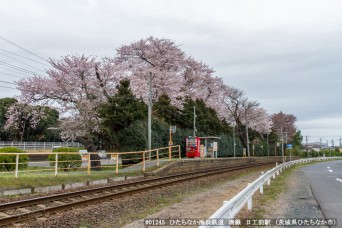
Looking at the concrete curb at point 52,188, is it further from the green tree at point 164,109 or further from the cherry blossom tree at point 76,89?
the green tree at point 164,109

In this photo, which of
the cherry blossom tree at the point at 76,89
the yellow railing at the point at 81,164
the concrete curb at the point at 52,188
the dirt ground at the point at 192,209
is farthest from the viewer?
the cherry blossom tree at the point at 76,89

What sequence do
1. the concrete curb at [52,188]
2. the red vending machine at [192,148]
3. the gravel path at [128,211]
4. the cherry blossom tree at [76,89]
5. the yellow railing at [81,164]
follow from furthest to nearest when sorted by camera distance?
the red vending machine at [192,148] → the cherry blossom tree at [76,89] → the yellow railing at [81,164] → the concrete curb at [52,188] → the gravel path at [128,211]

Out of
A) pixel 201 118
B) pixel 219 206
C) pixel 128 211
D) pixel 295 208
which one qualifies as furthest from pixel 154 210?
pixel 201 118

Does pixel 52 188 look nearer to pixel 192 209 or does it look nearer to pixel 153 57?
pixel 192 209

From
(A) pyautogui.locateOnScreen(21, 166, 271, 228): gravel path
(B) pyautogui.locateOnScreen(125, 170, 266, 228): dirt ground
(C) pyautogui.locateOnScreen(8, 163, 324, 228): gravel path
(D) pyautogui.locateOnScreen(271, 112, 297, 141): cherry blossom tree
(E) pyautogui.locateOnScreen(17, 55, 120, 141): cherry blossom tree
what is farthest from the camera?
(D) pyautogui.locateOnScreen(271, 112, 297, 141): cherry blossom tree

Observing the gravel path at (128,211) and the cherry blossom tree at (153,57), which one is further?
the cherry blossom tree at (153,57)

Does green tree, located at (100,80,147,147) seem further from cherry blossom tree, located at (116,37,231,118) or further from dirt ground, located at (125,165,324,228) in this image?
dirt ground, located at (125,165,324,228)

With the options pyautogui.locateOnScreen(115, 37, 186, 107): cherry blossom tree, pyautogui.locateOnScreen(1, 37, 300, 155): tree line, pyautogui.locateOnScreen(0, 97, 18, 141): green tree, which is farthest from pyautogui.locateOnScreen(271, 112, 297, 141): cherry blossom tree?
pyautogui.locateOnScreen(0, 97, 18, 141): green tree

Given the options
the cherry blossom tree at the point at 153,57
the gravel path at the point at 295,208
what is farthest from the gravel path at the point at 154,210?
the cherry blossom tree at the point at 153,57

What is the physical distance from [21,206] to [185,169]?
19015 mm

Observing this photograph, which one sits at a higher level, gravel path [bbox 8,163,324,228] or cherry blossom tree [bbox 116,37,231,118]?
cherry blossom tree [bbox 116,37,231,118]

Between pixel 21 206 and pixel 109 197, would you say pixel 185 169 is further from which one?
pixel 21 206

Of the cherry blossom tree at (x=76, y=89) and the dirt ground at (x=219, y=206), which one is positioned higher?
the cherry blossom tree at (x=76, y=89)

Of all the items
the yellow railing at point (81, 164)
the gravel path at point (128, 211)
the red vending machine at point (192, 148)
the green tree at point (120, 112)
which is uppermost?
the green tree at point (120, 112)
